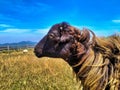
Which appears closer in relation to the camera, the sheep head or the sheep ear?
the sheep head

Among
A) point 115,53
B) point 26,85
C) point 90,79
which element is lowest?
point 26,85

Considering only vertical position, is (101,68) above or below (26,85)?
above

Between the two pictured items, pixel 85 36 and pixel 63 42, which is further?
pixel 85 36

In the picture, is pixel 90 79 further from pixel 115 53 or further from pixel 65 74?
pixel 65 74

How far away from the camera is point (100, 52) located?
4266 millimetres

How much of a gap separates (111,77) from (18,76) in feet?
22.4

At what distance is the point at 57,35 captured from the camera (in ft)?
13.1

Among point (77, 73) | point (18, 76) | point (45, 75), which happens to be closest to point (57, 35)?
point (77, 73)

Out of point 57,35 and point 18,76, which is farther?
point 18,76

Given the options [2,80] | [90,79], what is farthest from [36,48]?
[2,80]

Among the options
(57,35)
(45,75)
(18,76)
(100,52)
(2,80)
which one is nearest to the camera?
(57,35)

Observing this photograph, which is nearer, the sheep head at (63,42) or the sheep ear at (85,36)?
the sheep head at (63,42)

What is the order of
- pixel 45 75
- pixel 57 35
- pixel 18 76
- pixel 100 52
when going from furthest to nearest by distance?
pixel 45 75
pixel 18 76
pixel 100 52
pixel 57 35

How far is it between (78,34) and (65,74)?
7719 millimetres
